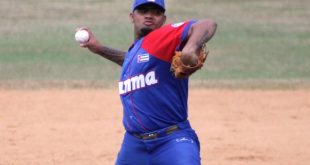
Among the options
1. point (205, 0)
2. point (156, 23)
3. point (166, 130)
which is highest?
point (156, 23)

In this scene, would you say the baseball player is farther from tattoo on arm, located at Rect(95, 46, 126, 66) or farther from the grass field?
the grass field

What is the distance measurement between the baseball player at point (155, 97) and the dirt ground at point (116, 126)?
341 cm

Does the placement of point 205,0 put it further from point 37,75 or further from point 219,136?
point 219,136

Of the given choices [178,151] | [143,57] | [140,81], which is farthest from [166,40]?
[178,151]

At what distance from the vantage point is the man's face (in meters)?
6.09

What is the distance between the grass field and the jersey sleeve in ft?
25.2

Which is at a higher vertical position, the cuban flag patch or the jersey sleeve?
the jersey sleeve

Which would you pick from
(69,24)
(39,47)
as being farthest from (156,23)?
(69,24)

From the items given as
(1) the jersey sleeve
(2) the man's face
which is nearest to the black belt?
(1) the jersey sleeve

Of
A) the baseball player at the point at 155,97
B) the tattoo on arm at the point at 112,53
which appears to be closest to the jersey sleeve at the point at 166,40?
the baseball player at the point at 155,97

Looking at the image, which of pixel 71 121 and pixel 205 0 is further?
pixel 205 0

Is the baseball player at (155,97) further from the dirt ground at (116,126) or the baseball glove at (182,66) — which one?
the dirt ground at (116,126)

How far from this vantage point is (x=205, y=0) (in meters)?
22.8

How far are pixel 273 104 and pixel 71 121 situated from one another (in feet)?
9.80
